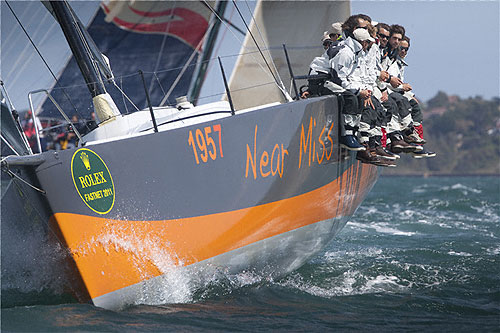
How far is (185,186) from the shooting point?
14.8ft

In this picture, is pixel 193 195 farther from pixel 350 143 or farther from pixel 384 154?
pixel 384 154

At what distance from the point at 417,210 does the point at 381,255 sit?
6663 millimetres

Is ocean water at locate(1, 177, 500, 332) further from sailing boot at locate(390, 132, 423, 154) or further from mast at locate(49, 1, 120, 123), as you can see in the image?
mast at locate(49, 1, 120, 123)

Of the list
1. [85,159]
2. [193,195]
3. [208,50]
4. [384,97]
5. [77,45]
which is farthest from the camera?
[208,50]

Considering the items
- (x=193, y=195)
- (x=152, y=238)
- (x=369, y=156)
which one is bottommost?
(x=152, y=238)

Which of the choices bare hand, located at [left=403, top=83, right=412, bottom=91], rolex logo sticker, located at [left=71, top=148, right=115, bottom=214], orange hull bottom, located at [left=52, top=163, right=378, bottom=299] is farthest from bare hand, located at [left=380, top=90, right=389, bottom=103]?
rolex logo sticker, located at [left=71, top=148, right=115, bottom=214]

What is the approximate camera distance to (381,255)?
6852 millimetres

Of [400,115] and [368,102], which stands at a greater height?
[368,102]

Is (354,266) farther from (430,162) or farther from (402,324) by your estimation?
(430,162)

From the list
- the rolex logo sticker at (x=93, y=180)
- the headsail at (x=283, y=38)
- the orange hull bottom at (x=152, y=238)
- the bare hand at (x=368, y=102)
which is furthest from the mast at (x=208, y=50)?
the rolex logo sticker at (x=93, y=180)

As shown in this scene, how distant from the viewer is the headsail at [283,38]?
911 cm

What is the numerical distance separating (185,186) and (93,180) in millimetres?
606

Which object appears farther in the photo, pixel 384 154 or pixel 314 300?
pixel 384 154

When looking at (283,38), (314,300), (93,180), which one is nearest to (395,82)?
(314,300)
